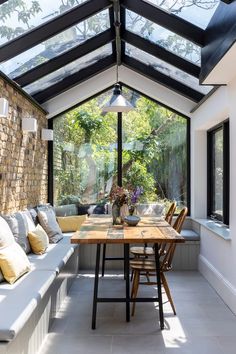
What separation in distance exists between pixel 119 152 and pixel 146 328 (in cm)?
363

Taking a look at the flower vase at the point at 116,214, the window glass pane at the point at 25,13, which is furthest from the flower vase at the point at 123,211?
the window glass pane at the point at 25,13

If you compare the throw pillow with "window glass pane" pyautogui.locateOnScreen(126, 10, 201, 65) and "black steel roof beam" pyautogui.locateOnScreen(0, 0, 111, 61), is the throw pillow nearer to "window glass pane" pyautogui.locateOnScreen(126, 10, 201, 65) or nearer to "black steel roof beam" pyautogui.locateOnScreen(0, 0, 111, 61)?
"black steel roof beam" pyautogui.locateOnScreen(0, 0, 111, 61)

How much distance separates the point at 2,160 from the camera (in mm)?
4207

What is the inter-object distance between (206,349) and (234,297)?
3.08 feet

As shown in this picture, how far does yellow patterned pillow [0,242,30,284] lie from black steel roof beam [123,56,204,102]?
3.55m

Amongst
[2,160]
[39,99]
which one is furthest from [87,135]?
[2,160]

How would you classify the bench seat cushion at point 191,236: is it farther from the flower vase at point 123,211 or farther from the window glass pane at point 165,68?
the window glass pane at point 165,68

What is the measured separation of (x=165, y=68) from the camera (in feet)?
18.2

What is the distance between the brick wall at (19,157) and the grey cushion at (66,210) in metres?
0.30

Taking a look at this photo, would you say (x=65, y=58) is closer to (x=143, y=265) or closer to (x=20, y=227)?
(x=20, y=227)

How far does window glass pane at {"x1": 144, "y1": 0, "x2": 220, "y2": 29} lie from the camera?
3652mm

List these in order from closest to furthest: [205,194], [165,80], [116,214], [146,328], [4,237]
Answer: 1. [4,237]
2. [146,328]
3. [116,214]
4. [165,80]
5. [205,194]

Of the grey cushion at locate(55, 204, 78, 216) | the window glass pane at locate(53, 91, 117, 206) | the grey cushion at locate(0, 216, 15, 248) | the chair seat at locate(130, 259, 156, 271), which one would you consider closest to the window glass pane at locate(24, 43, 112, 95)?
the window glass pane at locate(53, 91, 117, 206)

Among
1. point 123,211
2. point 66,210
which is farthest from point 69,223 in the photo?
point 123,211
